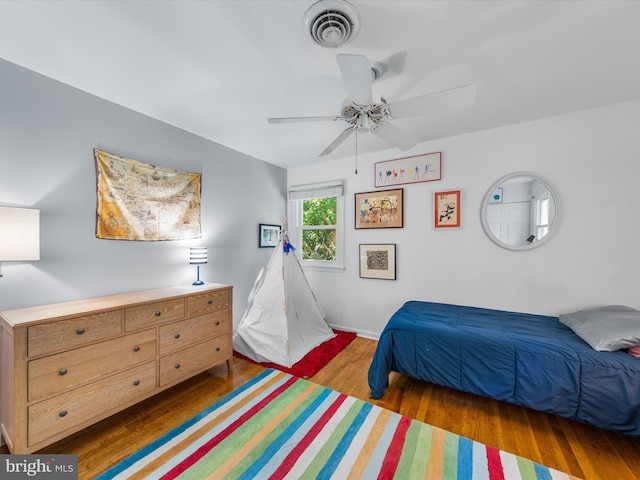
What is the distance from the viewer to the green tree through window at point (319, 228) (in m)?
3.83

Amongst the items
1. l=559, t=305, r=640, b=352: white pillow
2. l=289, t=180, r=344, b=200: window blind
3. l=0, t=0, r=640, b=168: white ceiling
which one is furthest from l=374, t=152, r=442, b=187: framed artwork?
l=559, t=305, r=640, b=352: white pillow

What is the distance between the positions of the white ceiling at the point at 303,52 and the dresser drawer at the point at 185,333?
1884 mm

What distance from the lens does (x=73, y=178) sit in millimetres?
1955

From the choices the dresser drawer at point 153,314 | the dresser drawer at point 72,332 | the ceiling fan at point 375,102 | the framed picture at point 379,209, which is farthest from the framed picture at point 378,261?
the dresser drawer at point 72,332

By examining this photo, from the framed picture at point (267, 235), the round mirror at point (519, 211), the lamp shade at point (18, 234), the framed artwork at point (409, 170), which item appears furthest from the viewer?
the framed picture at point (267, 235)

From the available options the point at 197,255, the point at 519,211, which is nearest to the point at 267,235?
the point at 197,255

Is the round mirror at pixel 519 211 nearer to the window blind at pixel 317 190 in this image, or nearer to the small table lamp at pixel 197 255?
the window blind at pixel 317 190

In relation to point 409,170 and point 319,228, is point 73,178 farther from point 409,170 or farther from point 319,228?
point 409,170

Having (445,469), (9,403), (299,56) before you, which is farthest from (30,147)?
(445,469)

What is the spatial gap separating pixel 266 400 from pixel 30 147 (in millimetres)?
2537

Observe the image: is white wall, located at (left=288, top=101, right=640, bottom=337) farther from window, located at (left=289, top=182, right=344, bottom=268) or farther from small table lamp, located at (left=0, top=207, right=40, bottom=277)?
small table lamp, located at (left=0, top=207, right=40, bottom=277)

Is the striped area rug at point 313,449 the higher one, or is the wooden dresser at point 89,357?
the wooden dresser at point 89,357

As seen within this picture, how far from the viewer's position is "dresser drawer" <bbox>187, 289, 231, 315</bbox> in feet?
7.38

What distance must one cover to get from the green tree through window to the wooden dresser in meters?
1.96
